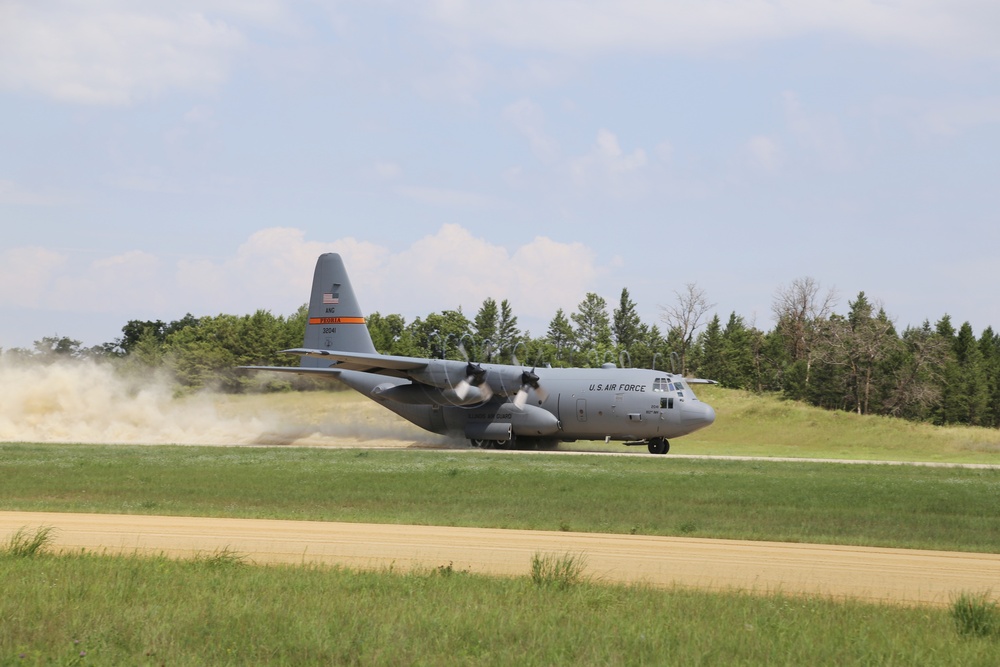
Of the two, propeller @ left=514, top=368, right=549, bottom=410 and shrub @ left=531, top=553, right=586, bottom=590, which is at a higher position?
propeller @ left=514, top=368, right=549, bottom=410

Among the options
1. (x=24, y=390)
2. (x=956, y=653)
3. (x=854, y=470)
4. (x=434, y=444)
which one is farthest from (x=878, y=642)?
(x=24, y=390)

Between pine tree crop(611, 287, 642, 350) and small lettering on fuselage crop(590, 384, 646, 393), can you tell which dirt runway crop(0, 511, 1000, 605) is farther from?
pine tree crop(611, 287, 642, 350)

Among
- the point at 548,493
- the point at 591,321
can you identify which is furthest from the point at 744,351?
Result: the point at 548,493

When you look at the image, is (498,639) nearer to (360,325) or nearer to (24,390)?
(360,325)

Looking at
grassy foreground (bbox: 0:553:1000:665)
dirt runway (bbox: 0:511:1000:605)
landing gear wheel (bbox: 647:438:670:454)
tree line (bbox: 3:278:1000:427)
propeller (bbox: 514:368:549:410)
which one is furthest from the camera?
tree line (bbox: 3:278:1000:427)

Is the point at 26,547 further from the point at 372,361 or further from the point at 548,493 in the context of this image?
the point at 372,361

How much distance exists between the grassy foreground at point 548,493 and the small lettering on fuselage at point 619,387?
3973 mm

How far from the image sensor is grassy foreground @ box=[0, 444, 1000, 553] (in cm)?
2194

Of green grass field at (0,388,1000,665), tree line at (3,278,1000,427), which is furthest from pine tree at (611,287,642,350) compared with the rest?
green grass field at (0,388,1000,665)

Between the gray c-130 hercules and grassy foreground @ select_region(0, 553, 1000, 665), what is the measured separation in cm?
2769

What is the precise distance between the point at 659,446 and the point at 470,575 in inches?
1167

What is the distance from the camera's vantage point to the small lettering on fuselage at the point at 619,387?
42247 mm

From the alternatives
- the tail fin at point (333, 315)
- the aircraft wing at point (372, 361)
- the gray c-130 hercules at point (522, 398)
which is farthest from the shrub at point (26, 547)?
the tail fin at point (333, 315)

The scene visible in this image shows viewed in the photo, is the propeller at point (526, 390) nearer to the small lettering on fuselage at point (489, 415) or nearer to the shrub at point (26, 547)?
the small lettering on fuselage at point (489, 415)
